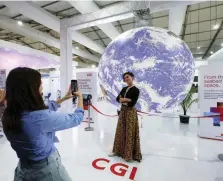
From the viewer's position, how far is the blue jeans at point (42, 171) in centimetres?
101

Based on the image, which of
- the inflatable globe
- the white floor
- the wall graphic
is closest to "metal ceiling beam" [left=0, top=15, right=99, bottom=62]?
the white floor

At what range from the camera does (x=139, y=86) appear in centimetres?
256

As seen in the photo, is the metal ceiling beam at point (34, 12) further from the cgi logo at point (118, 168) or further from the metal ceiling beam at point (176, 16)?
the cgi logo at point (118, 168)

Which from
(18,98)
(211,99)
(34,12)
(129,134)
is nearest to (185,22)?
(211,99)

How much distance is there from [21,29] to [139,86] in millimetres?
6309

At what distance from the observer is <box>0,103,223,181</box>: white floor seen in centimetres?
251

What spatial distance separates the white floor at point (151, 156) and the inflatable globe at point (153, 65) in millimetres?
979

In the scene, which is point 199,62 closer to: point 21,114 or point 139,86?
point 139,86

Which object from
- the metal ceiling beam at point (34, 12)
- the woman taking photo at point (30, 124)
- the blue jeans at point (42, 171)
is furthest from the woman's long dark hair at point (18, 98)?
the metal ceiling beam at point (34, 12)

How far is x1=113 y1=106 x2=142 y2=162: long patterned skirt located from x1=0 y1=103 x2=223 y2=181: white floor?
0.52ft

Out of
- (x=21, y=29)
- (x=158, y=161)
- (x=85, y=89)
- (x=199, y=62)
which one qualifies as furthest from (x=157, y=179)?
(x=199, y=62)

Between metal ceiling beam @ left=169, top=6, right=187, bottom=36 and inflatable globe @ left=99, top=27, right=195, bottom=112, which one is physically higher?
metal ceiling beam @ left=169, top=6, right=187, bottom=36

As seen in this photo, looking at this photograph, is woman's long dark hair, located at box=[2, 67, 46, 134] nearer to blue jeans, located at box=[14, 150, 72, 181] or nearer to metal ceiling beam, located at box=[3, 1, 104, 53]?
blue jeans, located at box=[14, 150, 72, 181]

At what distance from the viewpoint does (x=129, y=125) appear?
2.79 metres
